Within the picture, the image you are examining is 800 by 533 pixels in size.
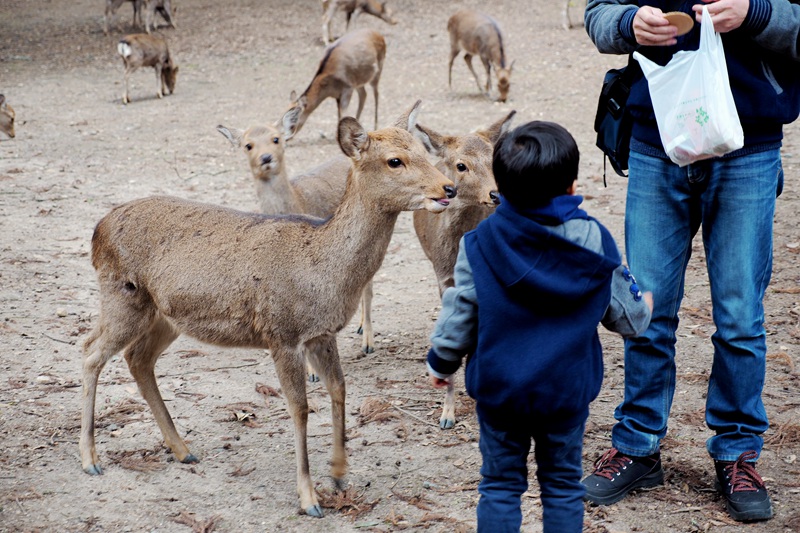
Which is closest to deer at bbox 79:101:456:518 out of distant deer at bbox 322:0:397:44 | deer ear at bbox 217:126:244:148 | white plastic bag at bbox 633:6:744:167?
white plastic bag at bbox 633:6:744:167

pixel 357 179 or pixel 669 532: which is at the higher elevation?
pixel 357 179

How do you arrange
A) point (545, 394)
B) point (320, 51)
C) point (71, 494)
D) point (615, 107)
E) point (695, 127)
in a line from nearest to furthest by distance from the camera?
point (545, 394), point (695, 127), point (615, 107), point (71, 494), point (320, 51)

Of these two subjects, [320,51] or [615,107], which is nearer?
[615,107]

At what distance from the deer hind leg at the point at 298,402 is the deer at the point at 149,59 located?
11486 mm

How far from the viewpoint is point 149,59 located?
14.8 m

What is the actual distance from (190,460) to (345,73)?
341 inches

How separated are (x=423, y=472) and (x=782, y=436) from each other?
5.79 ft

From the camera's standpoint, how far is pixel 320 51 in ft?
58.0

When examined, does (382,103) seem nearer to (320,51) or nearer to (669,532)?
(320,51)

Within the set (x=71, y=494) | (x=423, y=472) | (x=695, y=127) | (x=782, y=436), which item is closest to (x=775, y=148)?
(x=695, y=127)

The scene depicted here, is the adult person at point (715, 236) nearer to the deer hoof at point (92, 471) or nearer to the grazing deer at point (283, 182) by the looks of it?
the deer hoof at point (92, 471)

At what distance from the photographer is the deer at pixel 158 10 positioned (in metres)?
19.8

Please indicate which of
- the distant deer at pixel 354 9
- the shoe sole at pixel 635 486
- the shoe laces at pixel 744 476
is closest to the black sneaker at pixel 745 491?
the shoe laces at pixel 744 476

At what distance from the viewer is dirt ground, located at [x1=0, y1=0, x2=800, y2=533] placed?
3.99 m
